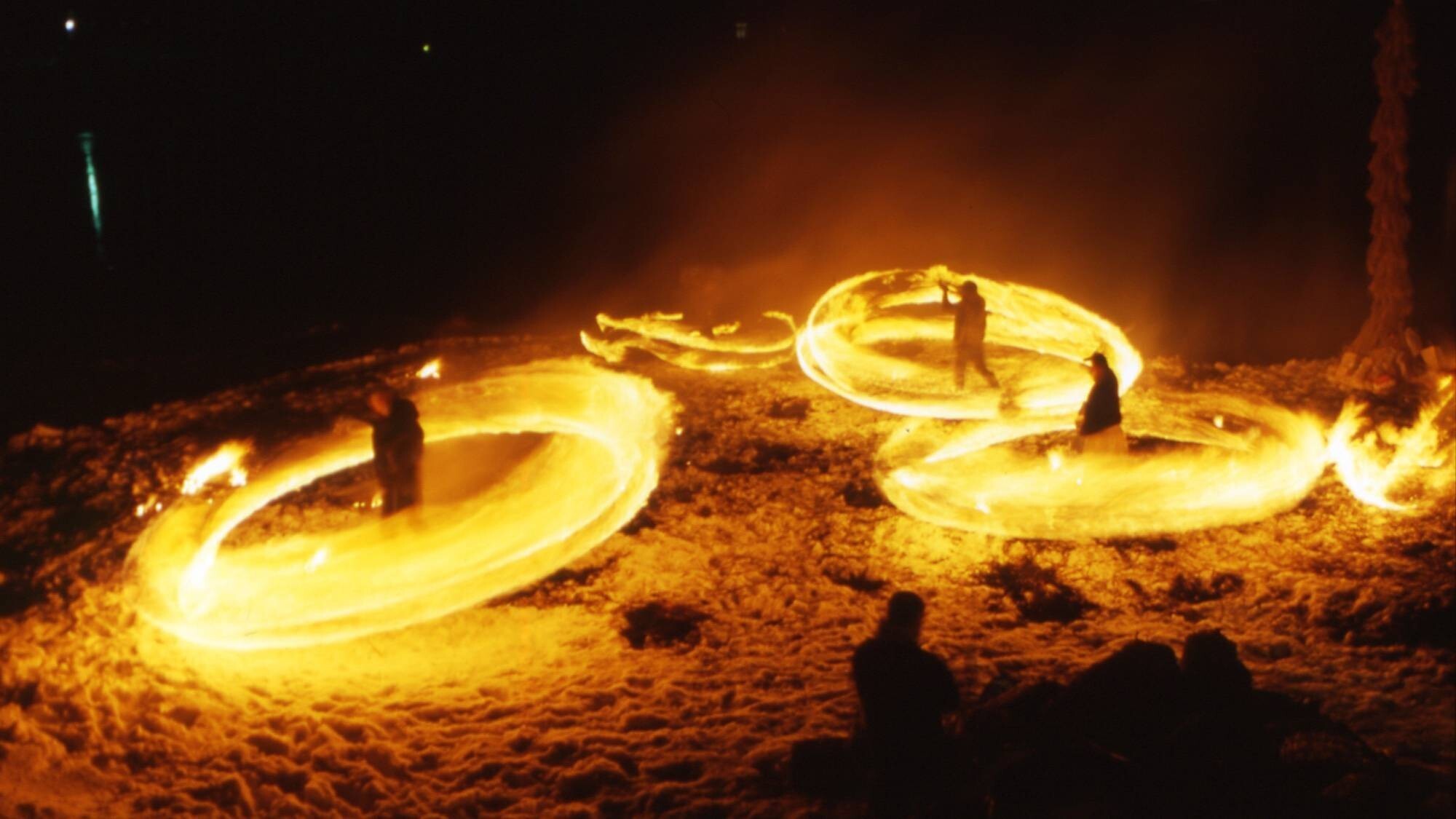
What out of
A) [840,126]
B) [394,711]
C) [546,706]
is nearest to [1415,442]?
[546,706]

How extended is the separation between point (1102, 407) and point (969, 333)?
12.0 ft

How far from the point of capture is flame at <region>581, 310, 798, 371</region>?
1711cm

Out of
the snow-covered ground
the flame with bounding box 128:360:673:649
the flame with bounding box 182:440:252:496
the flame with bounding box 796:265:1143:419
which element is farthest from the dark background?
the snow-covered ground

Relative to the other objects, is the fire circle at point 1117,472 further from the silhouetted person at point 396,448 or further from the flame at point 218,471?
the flame at point 218,471

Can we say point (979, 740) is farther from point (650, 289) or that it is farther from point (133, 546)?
point (650, 289)

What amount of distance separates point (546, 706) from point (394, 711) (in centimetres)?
116

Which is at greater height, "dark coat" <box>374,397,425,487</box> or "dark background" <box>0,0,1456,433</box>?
"dark background" <box>0,0,1456,433</box>

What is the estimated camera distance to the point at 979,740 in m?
6.14

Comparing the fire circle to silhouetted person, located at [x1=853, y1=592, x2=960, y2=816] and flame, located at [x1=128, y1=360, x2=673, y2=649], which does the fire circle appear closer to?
flame, located at [x1=128, y1=360, x2=673, y2=649]

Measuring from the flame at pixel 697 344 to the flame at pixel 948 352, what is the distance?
1133 mm

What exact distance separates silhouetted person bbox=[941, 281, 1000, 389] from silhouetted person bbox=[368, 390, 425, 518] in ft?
24.7

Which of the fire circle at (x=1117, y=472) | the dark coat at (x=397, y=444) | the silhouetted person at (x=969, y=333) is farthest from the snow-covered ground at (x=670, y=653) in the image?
the silhouetted person at (x=969, y=333)

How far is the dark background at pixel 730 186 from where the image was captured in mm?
21109

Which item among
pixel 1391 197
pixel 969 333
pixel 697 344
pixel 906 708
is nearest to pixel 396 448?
pixel 906 708
